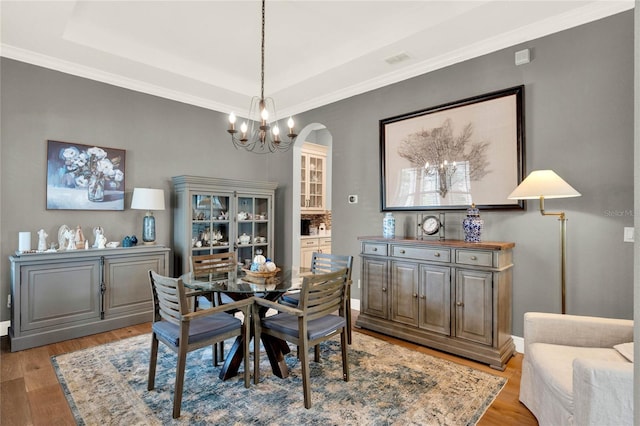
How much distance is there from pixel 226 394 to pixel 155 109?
368 centimetres

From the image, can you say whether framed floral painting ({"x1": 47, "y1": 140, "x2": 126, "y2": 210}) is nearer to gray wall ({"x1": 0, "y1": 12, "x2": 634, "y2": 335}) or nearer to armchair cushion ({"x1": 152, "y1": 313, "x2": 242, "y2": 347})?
gray wall ({"x1": 0, "y1": 12, "x2": 634, "y2": 335})

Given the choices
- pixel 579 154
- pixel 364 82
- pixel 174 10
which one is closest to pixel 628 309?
pixel 579 154

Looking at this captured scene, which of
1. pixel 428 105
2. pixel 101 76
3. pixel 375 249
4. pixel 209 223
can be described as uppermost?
pixel 101 76

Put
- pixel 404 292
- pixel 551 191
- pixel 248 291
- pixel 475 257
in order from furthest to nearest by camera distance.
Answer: pixel 404 292
pixel 475 257
pixel 551 191
pixel 248 291

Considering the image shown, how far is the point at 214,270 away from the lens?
3.37 m

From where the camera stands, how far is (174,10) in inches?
123

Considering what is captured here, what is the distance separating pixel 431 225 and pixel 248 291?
82.8 inches

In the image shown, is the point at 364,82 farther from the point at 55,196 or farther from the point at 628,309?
the point at 55,196

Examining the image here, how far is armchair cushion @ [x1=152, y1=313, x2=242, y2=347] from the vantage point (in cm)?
218

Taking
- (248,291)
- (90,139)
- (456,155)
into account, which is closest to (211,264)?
(248,291)

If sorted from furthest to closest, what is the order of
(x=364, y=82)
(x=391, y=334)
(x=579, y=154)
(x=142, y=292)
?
1. (x=364, y=82)
2. (x=142, y=292)
3. (x=391, y=334)
4. (x=579, y=154)

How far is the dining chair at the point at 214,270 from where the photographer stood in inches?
112

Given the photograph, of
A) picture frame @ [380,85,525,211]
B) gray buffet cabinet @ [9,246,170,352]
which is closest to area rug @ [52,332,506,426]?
gray buffet cabinet @ [9,246,170,352]

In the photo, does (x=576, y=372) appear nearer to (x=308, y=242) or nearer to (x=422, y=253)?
(x=422, y=253)
